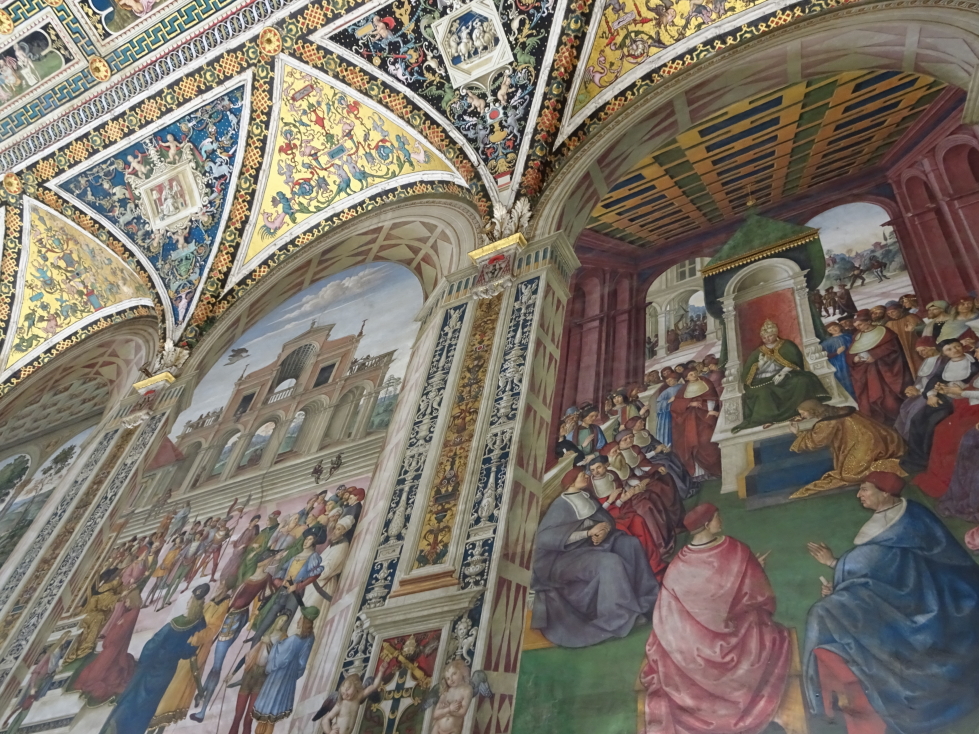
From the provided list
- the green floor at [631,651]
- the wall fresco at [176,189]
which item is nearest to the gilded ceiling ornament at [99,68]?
the wall fresco at [176,189]

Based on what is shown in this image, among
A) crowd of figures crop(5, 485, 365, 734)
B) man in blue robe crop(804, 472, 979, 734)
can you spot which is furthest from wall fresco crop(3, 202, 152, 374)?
man in blue robe crop(804, 472, 979, 734)

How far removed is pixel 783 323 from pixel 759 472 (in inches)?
50.7

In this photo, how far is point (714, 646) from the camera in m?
4.04

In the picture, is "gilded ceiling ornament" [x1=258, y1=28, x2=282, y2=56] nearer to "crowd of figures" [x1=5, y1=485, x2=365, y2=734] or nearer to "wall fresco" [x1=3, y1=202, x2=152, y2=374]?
"wall fresco" [x1=3, y1=202, x2=152, y2=374]

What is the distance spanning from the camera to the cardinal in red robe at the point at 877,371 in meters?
4.61

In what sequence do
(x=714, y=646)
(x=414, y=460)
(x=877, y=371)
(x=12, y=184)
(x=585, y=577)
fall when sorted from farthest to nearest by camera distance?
(x=12, y=184) < (x=414, y=460) < (x=877, y=371) < (x=585, y=577) < (x=714, y=646)

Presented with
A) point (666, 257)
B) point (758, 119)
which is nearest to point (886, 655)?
point (666, 257)

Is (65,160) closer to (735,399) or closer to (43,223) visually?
(43,223)

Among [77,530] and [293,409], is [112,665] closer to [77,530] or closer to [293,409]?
[77,530]

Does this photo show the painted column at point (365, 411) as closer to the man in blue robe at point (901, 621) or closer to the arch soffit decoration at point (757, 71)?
the arch soffit decoration at point (757, 71)

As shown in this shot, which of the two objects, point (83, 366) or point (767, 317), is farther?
point (83, 366)

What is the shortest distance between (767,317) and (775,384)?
26.6 inches

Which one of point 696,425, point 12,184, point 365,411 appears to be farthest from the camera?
point 12,184

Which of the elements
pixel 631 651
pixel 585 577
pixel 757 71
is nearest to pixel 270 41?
pixel 757 71
